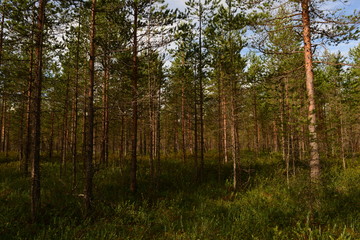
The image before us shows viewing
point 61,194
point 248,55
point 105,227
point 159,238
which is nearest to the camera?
point 159,238

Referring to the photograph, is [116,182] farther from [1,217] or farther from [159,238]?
[159,238]

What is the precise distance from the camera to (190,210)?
807 cm

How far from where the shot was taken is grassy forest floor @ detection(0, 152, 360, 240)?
5.81 metres

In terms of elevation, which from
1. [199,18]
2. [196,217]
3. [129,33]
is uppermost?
[199,18]

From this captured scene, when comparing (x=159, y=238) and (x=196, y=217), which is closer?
(x=159, y=238)

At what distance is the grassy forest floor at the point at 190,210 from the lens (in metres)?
5.81

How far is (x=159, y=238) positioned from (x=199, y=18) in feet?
39.2

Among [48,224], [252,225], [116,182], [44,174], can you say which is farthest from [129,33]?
[44,174]

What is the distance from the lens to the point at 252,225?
627cm

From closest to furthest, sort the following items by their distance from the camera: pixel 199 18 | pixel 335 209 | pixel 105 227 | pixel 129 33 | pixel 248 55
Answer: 1. pixel 105 227
2. pixel 335 209
3. pixel 129 33
4. pixel 199 18
5. pixel 248 55

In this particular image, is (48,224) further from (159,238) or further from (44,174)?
(44,174)

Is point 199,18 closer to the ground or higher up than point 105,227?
higher up

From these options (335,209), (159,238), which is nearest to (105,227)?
(159,238)

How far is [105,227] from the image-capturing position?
620 cm
